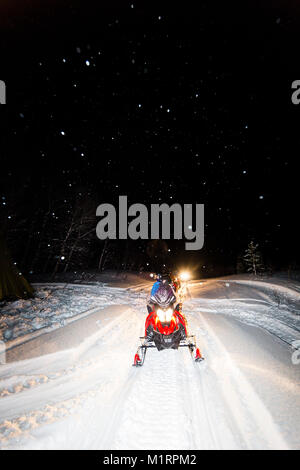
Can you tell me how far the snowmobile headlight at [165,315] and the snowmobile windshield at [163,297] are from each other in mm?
283

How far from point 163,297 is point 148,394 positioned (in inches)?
102

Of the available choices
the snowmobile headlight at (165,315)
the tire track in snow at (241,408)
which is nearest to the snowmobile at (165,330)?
the snowmobile headlight at (165,315)

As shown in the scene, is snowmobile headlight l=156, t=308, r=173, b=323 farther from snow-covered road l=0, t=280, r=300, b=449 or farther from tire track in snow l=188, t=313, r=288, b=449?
tire track in snow l=188, t=313, r=288, b=449

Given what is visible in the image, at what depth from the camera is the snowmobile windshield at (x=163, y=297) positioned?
6.14 meters

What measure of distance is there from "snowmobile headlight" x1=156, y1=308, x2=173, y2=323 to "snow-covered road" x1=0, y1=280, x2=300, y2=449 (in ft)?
3.05

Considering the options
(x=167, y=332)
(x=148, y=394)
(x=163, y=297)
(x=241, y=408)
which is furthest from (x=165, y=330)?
(x=241, y=408)

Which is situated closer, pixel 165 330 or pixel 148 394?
pixel 148 394

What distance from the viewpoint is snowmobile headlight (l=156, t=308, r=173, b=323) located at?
221 inches

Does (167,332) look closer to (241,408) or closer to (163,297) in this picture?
(163,297)

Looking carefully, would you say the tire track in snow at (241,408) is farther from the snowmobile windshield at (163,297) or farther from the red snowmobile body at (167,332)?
the snowmobile windshield at (163,297)

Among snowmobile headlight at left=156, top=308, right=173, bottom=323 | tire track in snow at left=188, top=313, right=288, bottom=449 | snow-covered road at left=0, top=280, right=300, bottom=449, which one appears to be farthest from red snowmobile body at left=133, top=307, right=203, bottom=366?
tire track in snow at left=188, top=313, right=288, bottom=449

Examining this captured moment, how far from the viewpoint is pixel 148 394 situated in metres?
3.96
